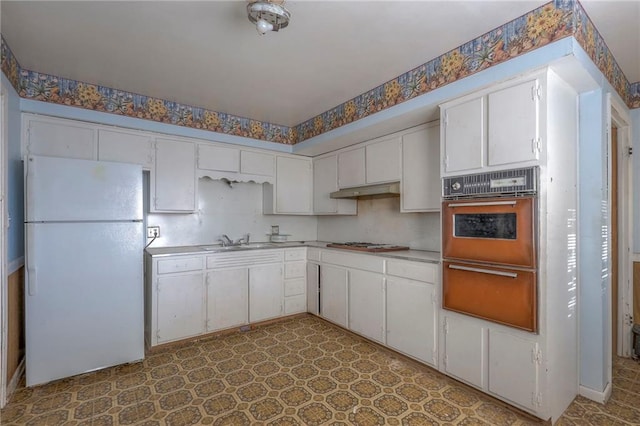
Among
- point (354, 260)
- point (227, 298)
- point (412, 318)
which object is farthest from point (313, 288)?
point (412, 318)

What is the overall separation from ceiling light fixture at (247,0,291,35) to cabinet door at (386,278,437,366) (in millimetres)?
2184

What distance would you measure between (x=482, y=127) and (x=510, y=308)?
122 cm

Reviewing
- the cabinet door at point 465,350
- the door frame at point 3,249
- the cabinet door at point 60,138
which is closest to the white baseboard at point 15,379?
the door frame at point 3,249

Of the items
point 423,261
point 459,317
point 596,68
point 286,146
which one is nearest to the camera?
point 596,68

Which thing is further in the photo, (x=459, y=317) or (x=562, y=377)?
(x=459, y=317)

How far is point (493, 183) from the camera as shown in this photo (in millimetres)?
2092

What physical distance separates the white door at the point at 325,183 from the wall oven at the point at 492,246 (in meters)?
1.88

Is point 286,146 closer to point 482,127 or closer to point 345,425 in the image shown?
point 482,127

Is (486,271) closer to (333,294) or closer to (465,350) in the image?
(465,350)

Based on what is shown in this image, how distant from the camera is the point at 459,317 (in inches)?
91.4

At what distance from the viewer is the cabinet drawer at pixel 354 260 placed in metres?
3.04

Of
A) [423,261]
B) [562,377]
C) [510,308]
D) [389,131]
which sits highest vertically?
[389,131]

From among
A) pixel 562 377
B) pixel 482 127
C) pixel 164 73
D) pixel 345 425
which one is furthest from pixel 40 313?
pixel 562 377

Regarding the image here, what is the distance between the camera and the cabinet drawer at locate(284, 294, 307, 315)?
→ 12.7 ft
